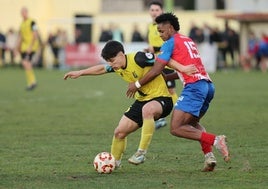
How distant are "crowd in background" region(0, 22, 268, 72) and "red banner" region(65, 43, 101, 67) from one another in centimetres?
60

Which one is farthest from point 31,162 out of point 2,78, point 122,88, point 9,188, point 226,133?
point 2,78

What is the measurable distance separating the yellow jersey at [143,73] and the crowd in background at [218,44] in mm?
28016

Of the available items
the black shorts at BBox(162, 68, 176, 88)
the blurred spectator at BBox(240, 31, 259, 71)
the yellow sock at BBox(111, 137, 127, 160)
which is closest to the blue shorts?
the yellow sock at BBox(111, 137, 127, 160)

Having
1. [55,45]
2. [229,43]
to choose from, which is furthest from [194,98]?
[55,45]

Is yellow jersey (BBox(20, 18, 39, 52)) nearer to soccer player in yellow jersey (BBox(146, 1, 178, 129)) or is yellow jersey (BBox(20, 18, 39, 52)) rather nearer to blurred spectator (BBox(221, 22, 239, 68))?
soccer player in yellow jersey (BBox(146, 1, 178, 129))

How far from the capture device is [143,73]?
10.5 metres

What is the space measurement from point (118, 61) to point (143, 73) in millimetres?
361

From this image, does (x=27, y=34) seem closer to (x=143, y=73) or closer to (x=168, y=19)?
(x=143, y=73)

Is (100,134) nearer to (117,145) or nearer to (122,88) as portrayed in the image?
(117,145)

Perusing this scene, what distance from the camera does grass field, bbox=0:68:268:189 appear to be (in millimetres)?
9508

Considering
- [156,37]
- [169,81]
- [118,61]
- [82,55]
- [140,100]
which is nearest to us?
[118,61]

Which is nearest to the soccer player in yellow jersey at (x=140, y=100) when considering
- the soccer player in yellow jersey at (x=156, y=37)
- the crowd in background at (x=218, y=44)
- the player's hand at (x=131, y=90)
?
the player's hand at (x=131, y=90)

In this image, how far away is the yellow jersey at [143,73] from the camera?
34.4 ft

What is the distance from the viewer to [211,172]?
1009cm
